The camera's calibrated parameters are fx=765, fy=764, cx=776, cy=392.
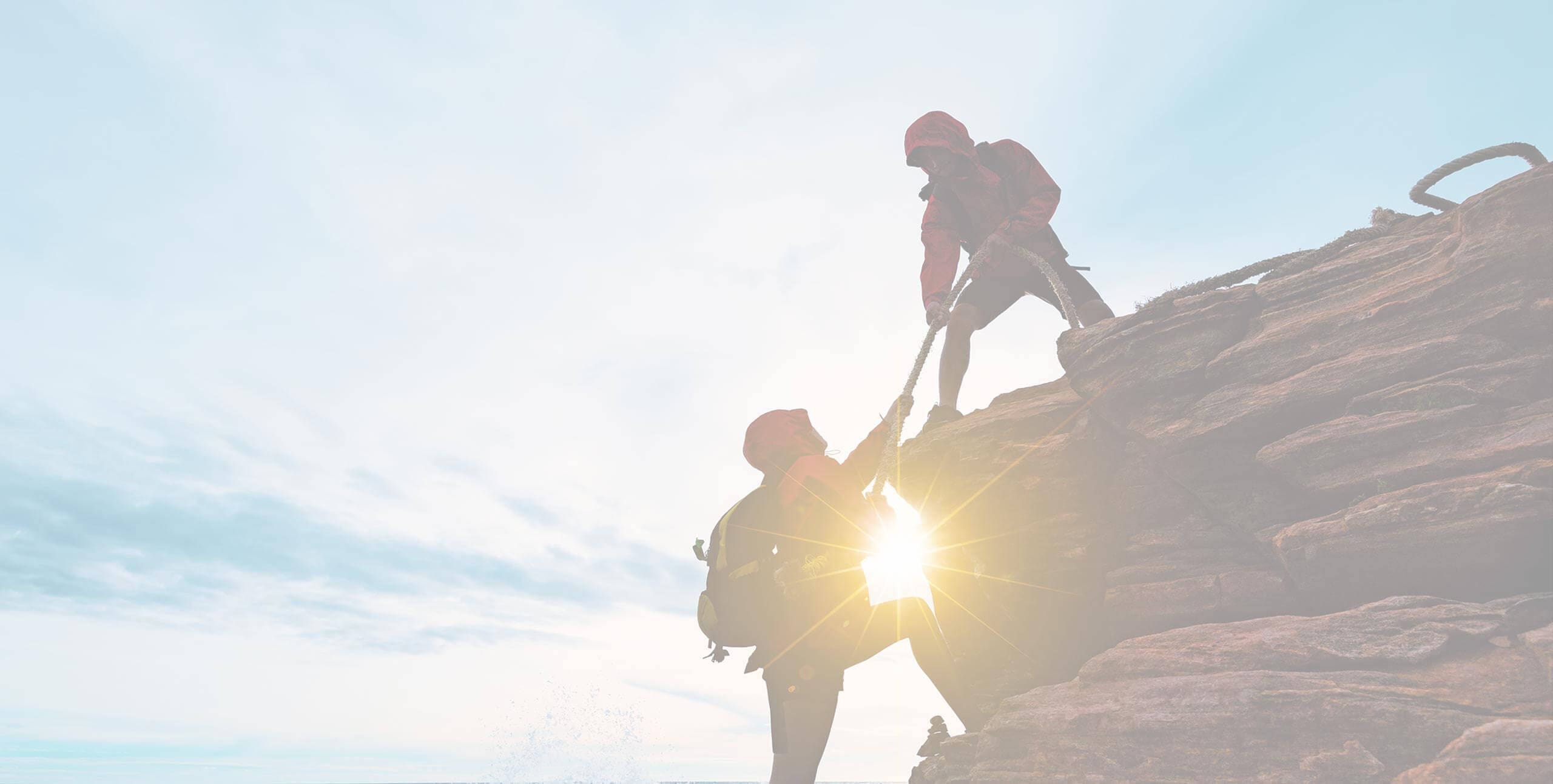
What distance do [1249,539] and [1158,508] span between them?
1.18 meters

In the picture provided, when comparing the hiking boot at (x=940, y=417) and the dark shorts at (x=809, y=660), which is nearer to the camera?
the dark shorts at (x=809, y=660)

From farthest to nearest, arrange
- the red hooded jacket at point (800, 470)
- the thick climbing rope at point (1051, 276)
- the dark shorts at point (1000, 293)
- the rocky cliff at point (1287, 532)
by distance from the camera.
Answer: the dark shorts at point (1000, 293) < the thick climbing rope at point (1051, 276) < the red hooded jacket at point (800, 470) < the rocky cliff at point (1287, 532)

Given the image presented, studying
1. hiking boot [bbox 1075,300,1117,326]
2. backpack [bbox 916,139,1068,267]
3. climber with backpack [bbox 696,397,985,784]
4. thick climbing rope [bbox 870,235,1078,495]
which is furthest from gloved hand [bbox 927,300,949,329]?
climber with backpack [bbox 696,397,985,784]

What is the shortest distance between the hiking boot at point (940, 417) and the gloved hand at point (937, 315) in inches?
61.9

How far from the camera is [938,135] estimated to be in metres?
12.2

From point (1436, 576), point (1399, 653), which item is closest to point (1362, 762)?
point (1399, 653)

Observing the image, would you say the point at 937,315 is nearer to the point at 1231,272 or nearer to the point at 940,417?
the point at 940,417

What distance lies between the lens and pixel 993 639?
464 inches

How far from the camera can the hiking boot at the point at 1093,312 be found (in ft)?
40.9

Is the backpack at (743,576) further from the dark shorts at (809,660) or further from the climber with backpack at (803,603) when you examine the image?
the dark shorts at (809,660)

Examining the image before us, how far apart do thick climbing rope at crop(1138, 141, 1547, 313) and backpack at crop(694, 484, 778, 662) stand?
20.8 feet

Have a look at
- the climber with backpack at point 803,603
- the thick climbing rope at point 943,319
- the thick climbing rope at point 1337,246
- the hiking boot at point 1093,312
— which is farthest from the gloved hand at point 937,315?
the climber with backpack at point 803,603

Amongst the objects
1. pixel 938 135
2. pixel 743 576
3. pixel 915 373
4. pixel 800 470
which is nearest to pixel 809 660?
pixel 743 576

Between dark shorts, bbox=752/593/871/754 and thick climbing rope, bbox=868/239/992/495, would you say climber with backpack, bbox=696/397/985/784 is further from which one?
thick climbing rope, bbox=868/239/992/495
